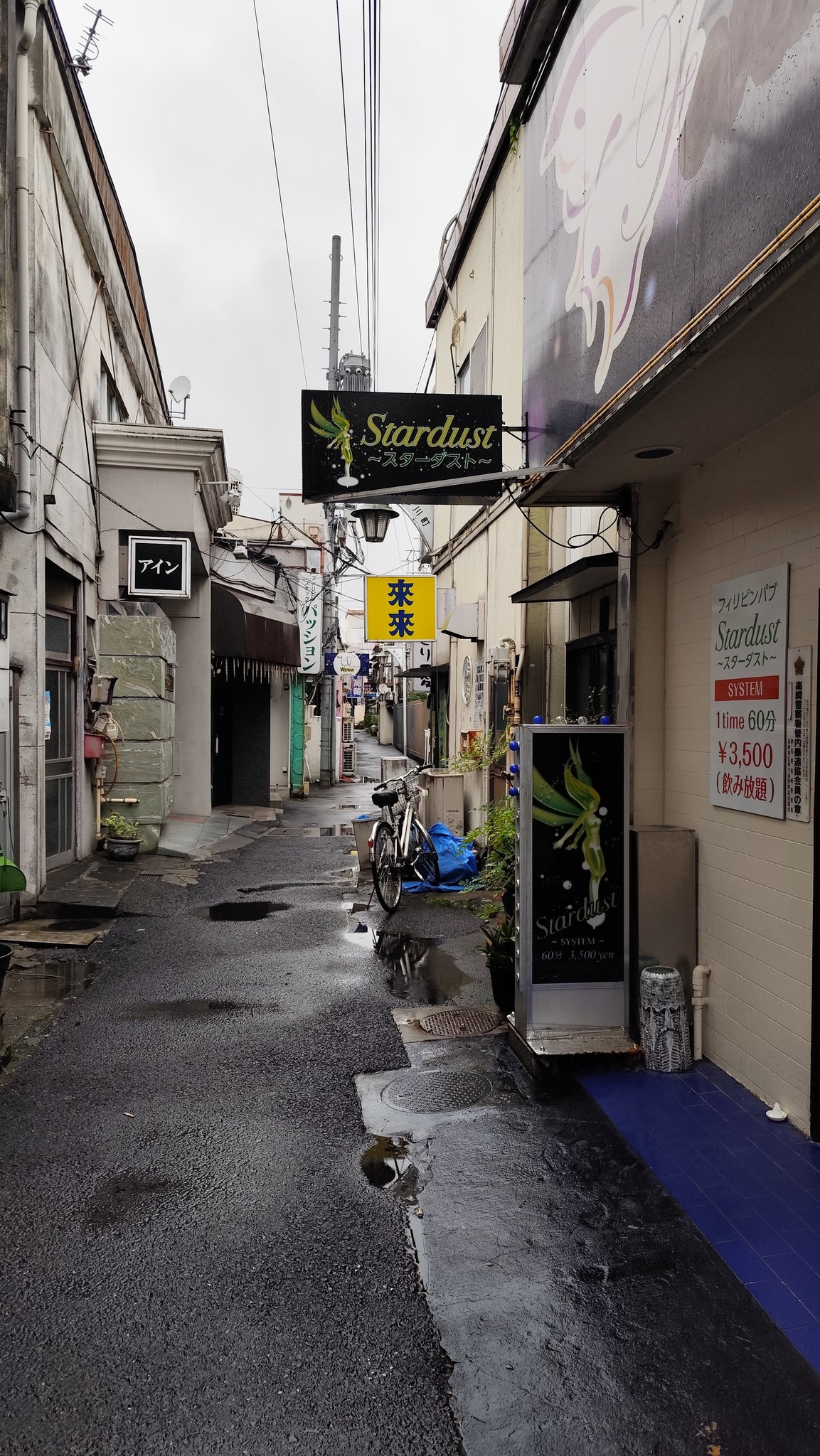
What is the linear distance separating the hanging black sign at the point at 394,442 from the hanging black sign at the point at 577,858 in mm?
1969

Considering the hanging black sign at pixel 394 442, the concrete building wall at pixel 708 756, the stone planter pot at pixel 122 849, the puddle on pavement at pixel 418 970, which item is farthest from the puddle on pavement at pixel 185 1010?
the stone planter pot at pixel 122 849

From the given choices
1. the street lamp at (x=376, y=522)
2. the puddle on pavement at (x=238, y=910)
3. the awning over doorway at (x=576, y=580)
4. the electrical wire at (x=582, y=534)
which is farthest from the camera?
the puddle on pavement at (x=238, y=910)

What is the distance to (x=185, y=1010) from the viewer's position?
6.69 meters

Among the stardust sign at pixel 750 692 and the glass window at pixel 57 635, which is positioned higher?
the glass window at pixel 57 635

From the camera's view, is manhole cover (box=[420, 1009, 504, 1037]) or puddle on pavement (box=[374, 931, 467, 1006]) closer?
manhole cover (box=[420, 1009, 504, 1037])

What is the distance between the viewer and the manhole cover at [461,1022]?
6109 millimetres

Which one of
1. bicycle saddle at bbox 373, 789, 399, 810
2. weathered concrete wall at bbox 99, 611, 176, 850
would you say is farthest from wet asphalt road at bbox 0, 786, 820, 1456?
weathered concrete wall at bbox 99, 611, 176, 850

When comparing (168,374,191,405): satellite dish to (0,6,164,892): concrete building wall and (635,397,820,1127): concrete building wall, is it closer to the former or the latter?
(0,6,164,892): concrete building wall

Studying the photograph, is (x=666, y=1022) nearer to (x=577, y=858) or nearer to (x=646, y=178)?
(x=577, y=858)

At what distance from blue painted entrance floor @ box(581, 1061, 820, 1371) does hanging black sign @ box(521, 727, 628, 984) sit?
684 millimetres

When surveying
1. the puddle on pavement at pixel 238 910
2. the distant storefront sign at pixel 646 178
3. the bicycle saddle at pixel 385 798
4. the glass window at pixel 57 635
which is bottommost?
the puddle on pavement at pixel 238 910

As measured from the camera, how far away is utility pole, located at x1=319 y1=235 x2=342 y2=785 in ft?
82.8

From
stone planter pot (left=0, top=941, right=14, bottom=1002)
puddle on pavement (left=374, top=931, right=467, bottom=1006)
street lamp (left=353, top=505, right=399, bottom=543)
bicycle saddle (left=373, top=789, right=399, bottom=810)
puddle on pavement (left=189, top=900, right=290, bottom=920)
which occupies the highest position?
street lamp (left=353, top=505, right=399, bottom=543)

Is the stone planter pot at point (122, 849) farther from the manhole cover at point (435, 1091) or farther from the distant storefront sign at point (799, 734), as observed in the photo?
the distant storefront sign at point (799, 734)
